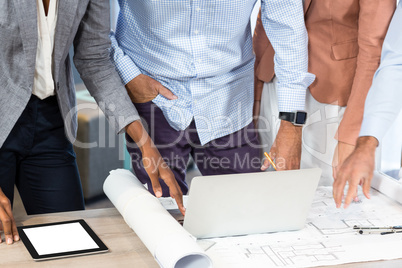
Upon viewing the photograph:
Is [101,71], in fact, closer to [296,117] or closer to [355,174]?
[296,117]

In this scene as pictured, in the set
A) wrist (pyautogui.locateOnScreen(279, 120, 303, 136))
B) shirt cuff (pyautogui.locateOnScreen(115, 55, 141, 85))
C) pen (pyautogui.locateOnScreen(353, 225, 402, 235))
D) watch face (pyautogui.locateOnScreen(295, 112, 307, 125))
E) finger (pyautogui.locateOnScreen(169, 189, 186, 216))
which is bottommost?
pen (pyautogui.locateOnScreen(353, 225, 402, 235))

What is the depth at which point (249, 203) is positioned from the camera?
1390 mm

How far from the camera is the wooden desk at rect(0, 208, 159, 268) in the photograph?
1.25 m

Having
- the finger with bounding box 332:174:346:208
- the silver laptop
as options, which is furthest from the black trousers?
the finger with bounding box 332:174:346:208

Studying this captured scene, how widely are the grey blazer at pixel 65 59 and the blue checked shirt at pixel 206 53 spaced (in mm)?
200

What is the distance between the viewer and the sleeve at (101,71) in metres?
1.74

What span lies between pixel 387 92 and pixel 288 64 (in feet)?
1.31

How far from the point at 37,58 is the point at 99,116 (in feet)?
6.06

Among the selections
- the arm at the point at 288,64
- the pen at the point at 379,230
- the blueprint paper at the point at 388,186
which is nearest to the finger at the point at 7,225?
the pen at the point at 379,230

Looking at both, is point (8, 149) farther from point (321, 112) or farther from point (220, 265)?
point (321, 112)

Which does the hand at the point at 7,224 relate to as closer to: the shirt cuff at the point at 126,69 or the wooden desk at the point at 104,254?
the wooden desk at the point at 104,254

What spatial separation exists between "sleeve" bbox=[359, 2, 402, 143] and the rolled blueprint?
0.70 metres

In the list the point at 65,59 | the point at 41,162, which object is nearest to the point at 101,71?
the point at 65,59

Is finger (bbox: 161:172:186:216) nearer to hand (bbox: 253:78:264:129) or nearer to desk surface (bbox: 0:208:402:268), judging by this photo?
desk surface (bbox: 0:208:402:268)
